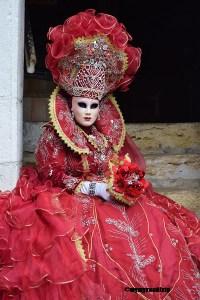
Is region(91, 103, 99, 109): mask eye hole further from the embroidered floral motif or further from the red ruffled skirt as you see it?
the embroidered floral motif

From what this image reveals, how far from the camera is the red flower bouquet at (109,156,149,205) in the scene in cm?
242

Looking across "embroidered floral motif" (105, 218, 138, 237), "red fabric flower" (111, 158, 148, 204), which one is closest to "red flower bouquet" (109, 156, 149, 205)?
"red fabric flower" (111, 158, 148, 204)

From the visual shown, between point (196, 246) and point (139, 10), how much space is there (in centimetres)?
374

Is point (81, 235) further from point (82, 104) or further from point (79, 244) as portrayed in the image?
point (82, 104)

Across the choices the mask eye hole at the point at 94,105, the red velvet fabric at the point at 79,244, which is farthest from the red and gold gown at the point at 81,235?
the mask eye hole at the point at 94,105

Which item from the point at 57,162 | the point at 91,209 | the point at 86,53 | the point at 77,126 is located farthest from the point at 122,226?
the point at 86,53

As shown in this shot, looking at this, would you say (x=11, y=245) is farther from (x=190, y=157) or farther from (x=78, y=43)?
(x=190, y=157)

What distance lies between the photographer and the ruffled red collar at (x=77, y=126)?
2533 mm

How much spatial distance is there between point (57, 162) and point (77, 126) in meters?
0.24

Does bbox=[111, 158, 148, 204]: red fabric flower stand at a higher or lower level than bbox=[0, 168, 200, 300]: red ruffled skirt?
higher

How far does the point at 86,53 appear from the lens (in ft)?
8.33

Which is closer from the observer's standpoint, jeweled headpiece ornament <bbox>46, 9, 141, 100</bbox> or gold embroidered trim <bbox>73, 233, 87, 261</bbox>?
gold embroidered trim <bbox>73, 233, 87, 261</bbox>

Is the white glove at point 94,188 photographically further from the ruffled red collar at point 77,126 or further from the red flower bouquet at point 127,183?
the ruffled red collar at point 77,126

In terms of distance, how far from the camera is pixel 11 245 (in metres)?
2.22
